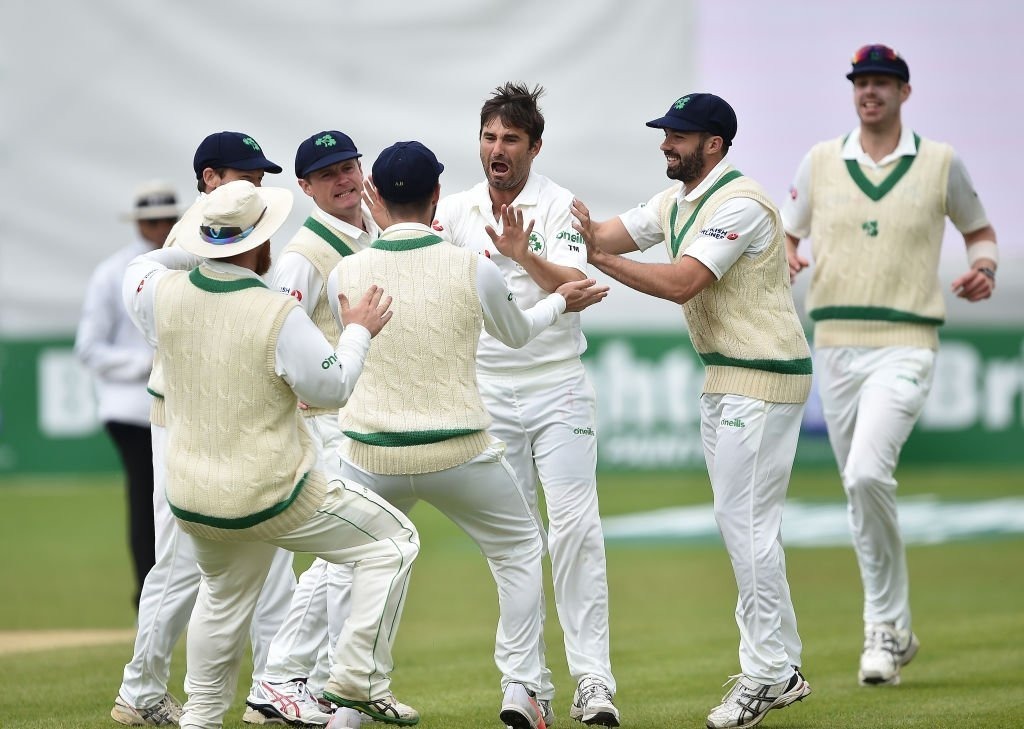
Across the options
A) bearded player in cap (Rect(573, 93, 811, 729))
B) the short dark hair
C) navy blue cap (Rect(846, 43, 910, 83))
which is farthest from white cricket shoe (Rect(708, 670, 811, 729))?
navy blue cap (Rect(846, 43, 910, 83))

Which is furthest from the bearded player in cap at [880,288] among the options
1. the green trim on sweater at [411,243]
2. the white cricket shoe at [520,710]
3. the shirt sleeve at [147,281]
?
the shirt sleeve at [147,281]

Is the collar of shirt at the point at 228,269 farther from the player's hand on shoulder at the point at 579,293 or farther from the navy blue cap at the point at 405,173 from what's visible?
the player's hand on shoulder at the point at 579,293

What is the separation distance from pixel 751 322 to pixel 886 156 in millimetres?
1887

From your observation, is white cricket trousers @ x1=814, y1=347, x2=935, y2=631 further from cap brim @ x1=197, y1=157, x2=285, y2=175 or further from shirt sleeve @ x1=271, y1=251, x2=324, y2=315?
cap brim @ x1=197, y1=157, x2=285, y2=175

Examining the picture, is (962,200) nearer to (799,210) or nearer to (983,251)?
(983,251)

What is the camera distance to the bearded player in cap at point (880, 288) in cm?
711

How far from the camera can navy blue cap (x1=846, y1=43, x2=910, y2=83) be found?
7285 millimetres

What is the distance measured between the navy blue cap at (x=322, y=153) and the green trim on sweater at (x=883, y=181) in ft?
8.65

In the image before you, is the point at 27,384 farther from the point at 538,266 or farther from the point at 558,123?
the point at 538,266

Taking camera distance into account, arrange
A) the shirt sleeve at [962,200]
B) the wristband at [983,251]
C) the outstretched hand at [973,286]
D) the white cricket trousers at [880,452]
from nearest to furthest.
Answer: the white cricket trousers at [880,452] < the outstretched hand at [973,286] < the shirt sleeve at [962,200] < the wristband at [983,251]

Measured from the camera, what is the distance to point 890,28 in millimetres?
15133

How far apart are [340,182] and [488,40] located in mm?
10236

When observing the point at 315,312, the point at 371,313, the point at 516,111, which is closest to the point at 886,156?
the point at 516,111

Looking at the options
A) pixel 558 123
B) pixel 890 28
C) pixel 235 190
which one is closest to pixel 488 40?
pixel 558 123
